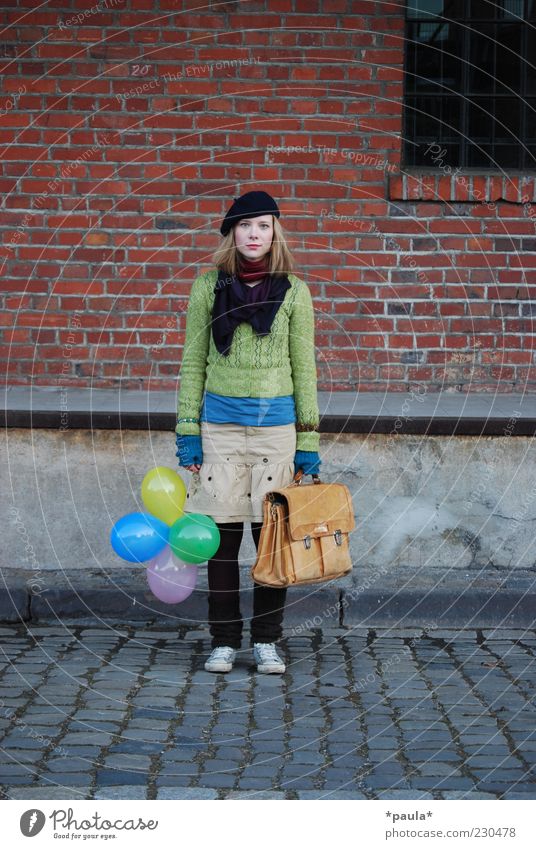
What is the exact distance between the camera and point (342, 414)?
5945mm

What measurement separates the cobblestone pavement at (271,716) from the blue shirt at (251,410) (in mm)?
993

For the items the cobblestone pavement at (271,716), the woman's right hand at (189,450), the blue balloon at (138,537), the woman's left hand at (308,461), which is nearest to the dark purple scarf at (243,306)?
the woman's right hand at (189,450)

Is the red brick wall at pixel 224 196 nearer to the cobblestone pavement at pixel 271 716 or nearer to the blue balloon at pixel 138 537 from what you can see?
the cobblestone pavement at pixel 271 716

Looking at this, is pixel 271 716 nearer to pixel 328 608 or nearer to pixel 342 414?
pixel 328 608

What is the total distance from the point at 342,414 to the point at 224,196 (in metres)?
1.65

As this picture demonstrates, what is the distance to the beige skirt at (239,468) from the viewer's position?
193 inches

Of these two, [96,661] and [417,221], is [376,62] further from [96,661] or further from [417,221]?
[96,661]

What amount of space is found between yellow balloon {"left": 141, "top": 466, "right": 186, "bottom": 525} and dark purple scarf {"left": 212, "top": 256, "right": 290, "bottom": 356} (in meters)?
0.53

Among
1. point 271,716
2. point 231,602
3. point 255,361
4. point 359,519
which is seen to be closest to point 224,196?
point 359,519

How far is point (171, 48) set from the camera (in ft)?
22.5

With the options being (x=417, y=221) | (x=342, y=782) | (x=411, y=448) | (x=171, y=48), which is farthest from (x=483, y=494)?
(x=171, y=48)

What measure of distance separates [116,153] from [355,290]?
4.92 ft

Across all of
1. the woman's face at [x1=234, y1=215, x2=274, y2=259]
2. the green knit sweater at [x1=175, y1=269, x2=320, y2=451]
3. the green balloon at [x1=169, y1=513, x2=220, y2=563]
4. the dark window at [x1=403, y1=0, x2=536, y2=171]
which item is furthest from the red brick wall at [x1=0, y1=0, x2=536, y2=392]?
the green balloon at [x1=169, y1=513, x2=220, y2=563]

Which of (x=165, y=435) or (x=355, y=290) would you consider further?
(x=355, y=290)
